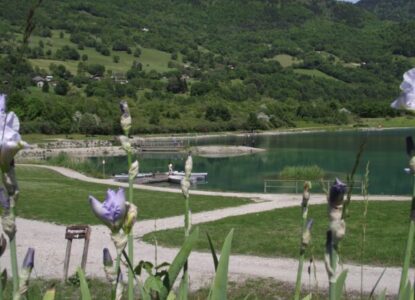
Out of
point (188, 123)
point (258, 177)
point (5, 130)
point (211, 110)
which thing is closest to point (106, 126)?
point (188, 123)

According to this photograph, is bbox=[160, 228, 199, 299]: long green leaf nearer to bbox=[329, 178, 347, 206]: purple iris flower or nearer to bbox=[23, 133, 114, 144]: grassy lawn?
bbox=[329, 178, 347, 206]: purple iris flower

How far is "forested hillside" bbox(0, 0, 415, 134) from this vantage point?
8631 cm

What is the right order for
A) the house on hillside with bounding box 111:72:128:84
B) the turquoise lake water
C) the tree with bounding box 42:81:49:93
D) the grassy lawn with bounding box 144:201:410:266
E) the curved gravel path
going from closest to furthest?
the curved gravel path
the grassy lawn with bounding box 144:201:410:266
the turquoise lake water
the tree with bounding box 42:81:49:93
the house on hillside with bounding box 111:72:128:84

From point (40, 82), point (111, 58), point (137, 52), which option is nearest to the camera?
point (40, 82)

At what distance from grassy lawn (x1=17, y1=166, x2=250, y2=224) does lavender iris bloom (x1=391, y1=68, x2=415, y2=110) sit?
43.1 ft

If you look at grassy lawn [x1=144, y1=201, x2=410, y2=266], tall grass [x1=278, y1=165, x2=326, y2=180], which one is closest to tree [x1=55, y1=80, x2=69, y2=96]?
tall grass [x1=278, y1=165, x2=326, y2=180]

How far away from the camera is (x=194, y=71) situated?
129250 millimetres

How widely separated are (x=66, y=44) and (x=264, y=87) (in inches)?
1770

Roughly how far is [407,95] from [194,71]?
129 meters

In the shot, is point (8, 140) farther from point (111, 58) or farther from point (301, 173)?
point (111, 58)

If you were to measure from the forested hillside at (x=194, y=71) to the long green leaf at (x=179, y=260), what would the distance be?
52.8 meters

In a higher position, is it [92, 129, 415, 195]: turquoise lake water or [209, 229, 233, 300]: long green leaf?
[209, 229, 233, 300]: long green leaf

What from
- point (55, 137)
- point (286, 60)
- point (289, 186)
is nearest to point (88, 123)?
point (55, 137)

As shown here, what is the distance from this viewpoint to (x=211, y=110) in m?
94.3
